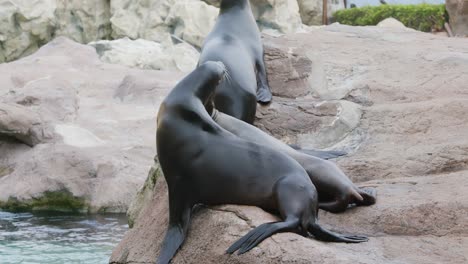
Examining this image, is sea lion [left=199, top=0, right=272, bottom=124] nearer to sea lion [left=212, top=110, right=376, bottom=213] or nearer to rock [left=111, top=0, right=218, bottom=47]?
sea lion [left=212, top=110, right=376, bottom=213]

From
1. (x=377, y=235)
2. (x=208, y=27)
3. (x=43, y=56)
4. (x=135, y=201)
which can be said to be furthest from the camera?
(x=208, y=27)

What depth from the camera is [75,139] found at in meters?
9.31

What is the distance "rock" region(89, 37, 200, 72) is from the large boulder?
330 inches

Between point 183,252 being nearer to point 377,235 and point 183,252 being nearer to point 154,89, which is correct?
point 377,235

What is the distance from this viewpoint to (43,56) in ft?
42.5

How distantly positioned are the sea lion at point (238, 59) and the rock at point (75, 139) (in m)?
2.65

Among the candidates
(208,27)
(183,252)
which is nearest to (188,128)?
(183,252)

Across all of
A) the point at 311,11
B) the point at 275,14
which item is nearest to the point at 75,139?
the point at 275,14

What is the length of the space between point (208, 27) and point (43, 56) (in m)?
8.59

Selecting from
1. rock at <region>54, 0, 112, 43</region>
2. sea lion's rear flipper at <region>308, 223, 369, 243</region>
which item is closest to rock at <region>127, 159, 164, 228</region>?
sea lion's rear flipper at <region>308, 223, 369, 243</region>

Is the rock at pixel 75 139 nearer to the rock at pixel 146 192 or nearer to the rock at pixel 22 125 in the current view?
the rock at pixel 22 125

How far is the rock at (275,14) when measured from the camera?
2350 centimetres

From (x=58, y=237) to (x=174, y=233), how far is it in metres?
3.87

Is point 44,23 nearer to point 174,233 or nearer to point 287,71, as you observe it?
point 287,71
